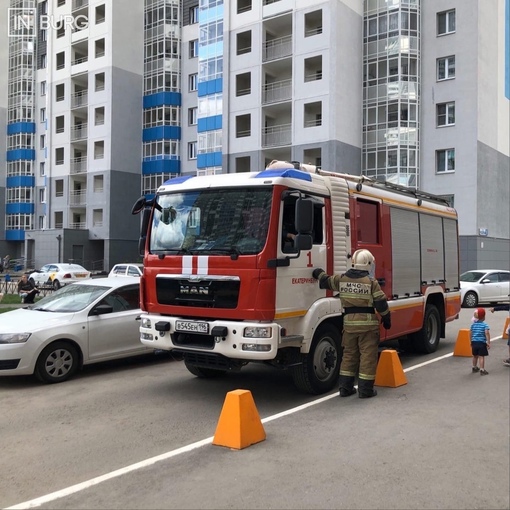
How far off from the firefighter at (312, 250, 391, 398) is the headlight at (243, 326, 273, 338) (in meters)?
1.10

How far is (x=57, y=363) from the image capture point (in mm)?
8203

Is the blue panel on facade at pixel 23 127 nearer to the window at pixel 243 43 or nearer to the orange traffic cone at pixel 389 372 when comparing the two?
the window at pixel 243 43

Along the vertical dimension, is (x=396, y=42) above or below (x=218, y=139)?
above

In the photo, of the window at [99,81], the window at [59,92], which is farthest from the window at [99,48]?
the window at [59,92]

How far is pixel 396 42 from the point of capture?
3659 centimetres

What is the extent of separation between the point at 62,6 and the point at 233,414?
190 ft

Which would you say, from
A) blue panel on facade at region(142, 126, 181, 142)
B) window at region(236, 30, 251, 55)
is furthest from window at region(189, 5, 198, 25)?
window at region(236, 30, 251, 55)

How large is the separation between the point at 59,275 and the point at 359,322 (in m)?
30.1

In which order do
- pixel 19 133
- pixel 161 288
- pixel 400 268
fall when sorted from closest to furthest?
pixel 161 288
pixel 400 268
pixel 19 133

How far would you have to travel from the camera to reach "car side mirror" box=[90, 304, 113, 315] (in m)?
8.75

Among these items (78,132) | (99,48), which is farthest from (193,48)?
(78,132)

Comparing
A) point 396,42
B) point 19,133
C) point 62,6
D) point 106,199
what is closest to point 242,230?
point 396,42

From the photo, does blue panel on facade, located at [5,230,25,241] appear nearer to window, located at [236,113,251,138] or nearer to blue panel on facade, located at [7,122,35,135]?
blue panel on facade, located at [7,122,35,135]

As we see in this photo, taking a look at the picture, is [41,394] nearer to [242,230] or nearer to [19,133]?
[242,230]
